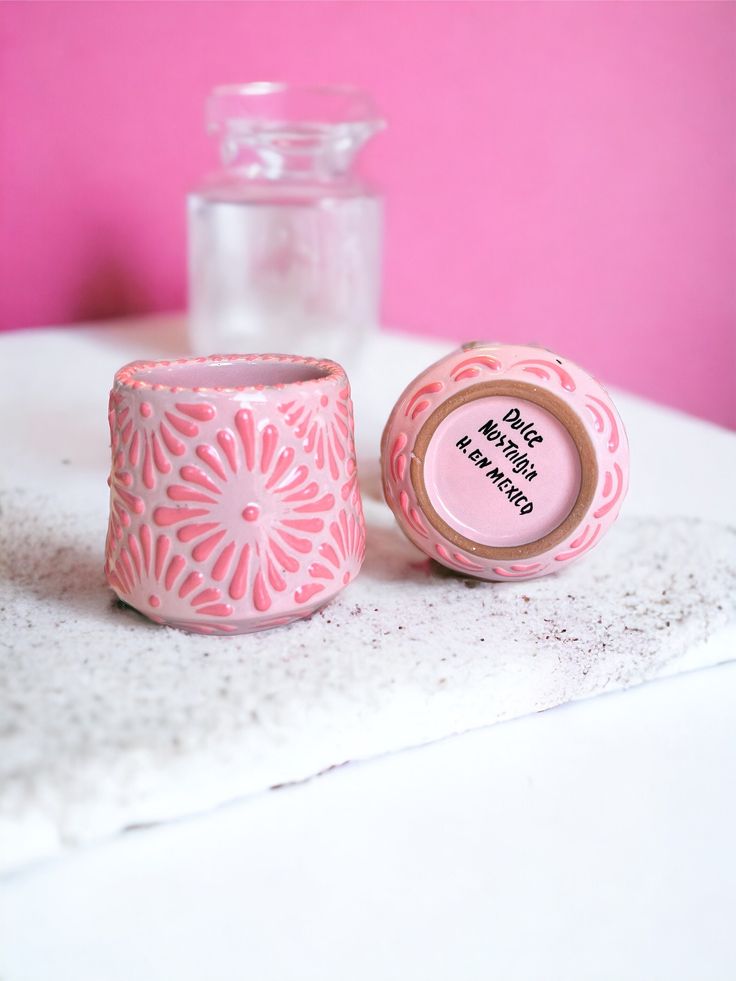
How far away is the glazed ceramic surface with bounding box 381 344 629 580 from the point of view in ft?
1.67

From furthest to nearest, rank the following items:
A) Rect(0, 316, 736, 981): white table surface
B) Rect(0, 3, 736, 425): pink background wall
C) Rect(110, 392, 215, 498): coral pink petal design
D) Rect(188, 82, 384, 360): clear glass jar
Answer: Rect(0, 3, 736, 425): pink background wall
Rect(188, 82, 384, 360): clear glass jar
Rect(110, 392, 215, 498): coral pink petal design
Rect(0, 316, 736, 981): white table surface

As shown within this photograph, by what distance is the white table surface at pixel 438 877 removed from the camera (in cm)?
33

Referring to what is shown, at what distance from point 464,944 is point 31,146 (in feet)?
3.35

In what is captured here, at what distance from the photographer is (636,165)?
5.13 feet

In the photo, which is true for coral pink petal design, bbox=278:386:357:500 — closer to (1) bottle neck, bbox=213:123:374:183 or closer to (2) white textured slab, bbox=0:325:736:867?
(2) white textured slab, bbox=0:325:736:867

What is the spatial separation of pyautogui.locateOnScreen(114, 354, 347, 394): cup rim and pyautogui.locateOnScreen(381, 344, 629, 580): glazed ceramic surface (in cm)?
5

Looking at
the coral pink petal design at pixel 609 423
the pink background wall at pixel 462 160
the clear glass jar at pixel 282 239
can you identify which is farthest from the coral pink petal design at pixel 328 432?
the pink background wall at pixel 462 160

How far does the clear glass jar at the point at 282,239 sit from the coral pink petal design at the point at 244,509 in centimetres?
49

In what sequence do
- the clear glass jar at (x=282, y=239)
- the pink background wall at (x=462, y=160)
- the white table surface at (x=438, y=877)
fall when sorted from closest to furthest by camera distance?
the white table surface at (x=438, y=877) < the clear glass jar at (x=282, y=239) < the pink background wall at (x=462, y=160)

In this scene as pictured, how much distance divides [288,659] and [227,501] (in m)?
0.08

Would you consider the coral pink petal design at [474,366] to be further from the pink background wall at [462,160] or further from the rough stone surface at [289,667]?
the pink background wall at [462,160]

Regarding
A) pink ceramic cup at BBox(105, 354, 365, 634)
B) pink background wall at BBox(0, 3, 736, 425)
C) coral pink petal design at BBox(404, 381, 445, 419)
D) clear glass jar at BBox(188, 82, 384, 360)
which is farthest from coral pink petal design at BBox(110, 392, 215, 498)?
pink background wall at BBox(0, 3, 736, 425)

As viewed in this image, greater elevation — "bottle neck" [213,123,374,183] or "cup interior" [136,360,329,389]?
"bottle neck" [213,123,374,183]

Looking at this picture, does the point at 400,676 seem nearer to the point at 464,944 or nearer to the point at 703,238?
the point at 464,944
